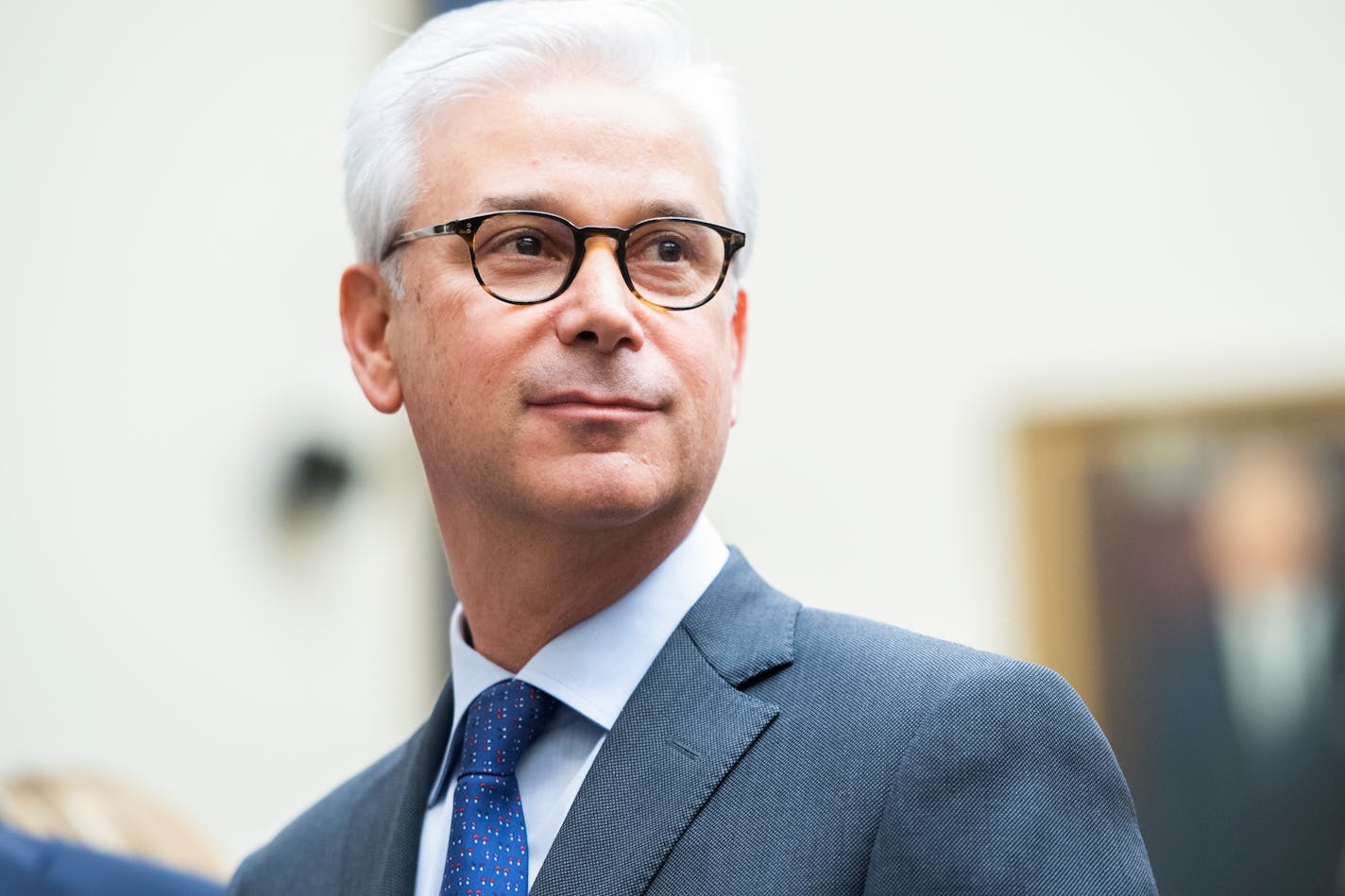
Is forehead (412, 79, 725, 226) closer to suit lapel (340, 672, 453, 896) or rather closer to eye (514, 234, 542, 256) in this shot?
eye (514, 234, 542, 256)

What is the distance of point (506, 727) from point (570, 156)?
67 centimetres

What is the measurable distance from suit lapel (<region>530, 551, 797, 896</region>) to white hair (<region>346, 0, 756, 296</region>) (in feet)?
1.65

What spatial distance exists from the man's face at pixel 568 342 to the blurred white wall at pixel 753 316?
9.26ft

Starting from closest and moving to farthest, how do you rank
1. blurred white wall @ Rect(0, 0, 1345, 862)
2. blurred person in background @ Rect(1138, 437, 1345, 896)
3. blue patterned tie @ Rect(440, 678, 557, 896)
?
blue patterned tie @ Rect(440, 678, 557, 896), blurred person in background @ Rect(1138, 437, 1345, 896), blurred white wall @ Rect(0, 0, 1345, 862)

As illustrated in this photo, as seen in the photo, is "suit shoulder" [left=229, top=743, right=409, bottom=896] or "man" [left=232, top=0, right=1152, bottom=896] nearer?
"man" [left=232, top=0, right=1152, bottom=896]

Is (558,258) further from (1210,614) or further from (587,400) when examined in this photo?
(1210,614)

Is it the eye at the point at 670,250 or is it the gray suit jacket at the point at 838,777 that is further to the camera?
the eye at the point at 670,250

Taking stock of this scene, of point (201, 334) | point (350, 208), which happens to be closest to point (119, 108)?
point (201, 334)

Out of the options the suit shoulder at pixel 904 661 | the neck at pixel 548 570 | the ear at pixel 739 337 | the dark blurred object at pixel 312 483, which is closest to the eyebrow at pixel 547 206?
the ear at pixel 739 337

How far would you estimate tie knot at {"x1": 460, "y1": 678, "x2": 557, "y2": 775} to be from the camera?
1.77 meters

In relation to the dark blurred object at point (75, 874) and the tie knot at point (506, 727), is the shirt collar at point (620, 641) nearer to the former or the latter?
the tie knot at point (506, 727)

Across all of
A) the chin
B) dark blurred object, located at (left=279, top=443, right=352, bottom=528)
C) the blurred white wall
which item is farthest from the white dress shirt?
dark blurred object, located at (left=279, top=443, right=352, bottom=528)

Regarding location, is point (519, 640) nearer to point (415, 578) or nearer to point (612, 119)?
point (612, 119)

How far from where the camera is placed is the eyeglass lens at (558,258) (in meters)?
1.77
